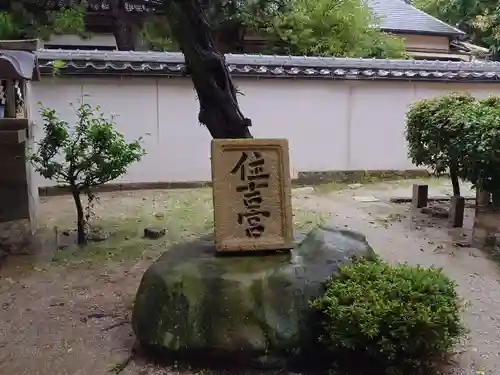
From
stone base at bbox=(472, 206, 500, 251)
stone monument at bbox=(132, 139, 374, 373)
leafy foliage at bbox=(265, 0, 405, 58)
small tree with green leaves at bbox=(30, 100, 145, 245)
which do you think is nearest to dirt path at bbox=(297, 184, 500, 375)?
stone base at bbox=(472, 206, 500, 251)

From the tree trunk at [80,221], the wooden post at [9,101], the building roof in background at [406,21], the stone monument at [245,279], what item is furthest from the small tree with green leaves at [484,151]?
the building roof in background at [406,21]

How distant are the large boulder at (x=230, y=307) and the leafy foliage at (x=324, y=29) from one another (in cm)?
965

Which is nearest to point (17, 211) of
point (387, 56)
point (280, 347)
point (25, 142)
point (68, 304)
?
point (25, 142)

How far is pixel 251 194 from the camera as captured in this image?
4.04m

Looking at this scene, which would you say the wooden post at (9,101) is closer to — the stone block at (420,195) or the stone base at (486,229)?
the stone base at (486,229)

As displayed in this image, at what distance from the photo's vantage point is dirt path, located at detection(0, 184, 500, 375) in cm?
359

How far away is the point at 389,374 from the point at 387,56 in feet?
40.0

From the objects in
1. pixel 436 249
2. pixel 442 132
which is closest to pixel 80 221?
pixel 436 249

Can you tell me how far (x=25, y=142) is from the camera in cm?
611

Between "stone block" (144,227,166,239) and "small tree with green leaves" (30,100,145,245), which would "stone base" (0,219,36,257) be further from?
"stone block" (144,227,166,239)

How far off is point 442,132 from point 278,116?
13.2 ft

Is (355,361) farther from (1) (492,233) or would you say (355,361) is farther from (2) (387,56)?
(2) (387,56)

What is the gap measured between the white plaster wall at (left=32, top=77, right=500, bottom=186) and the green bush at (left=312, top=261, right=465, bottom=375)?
23.6 feet

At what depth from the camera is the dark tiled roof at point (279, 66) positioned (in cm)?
966
